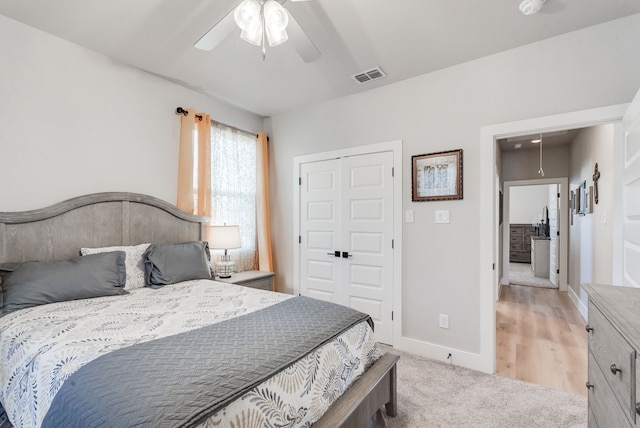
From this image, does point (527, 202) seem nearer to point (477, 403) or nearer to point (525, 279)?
point (525, 279)

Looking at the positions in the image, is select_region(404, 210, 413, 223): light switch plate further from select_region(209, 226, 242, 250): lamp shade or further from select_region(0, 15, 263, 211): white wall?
select_region(0, 15, 263, 211): white wall

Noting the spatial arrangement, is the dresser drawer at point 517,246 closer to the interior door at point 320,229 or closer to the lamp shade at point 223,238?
the interior door at point 320,229

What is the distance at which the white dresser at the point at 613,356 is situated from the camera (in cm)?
89

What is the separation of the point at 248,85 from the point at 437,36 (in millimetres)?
1903

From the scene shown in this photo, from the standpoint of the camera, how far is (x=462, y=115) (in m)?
2.74

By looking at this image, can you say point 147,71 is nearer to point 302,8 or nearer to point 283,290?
point 302,8

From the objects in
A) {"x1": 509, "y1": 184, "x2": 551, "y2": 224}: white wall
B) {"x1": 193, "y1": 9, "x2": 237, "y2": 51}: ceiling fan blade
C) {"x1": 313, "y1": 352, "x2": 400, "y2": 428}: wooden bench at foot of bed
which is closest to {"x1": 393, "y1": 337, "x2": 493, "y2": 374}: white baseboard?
{"x1": 313, "y1": 352, "x2": 400, "y2": 428}: wooden bench at foot of bed

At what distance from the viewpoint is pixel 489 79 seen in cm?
261

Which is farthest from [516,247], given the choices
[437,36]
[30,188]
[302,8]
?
[30,188]

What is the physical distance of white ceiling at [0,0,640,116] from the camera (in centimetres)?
214

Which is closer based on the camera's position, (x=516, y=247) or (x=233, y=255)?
(x=233, y=255)

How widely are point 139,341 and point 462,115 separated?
9.54 ft

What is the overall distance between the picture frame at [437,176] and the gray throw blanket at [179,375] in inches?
73.1

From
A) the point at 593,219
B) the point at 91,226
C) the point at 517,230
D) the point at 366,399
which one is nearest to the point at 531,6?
the point at 366,399
